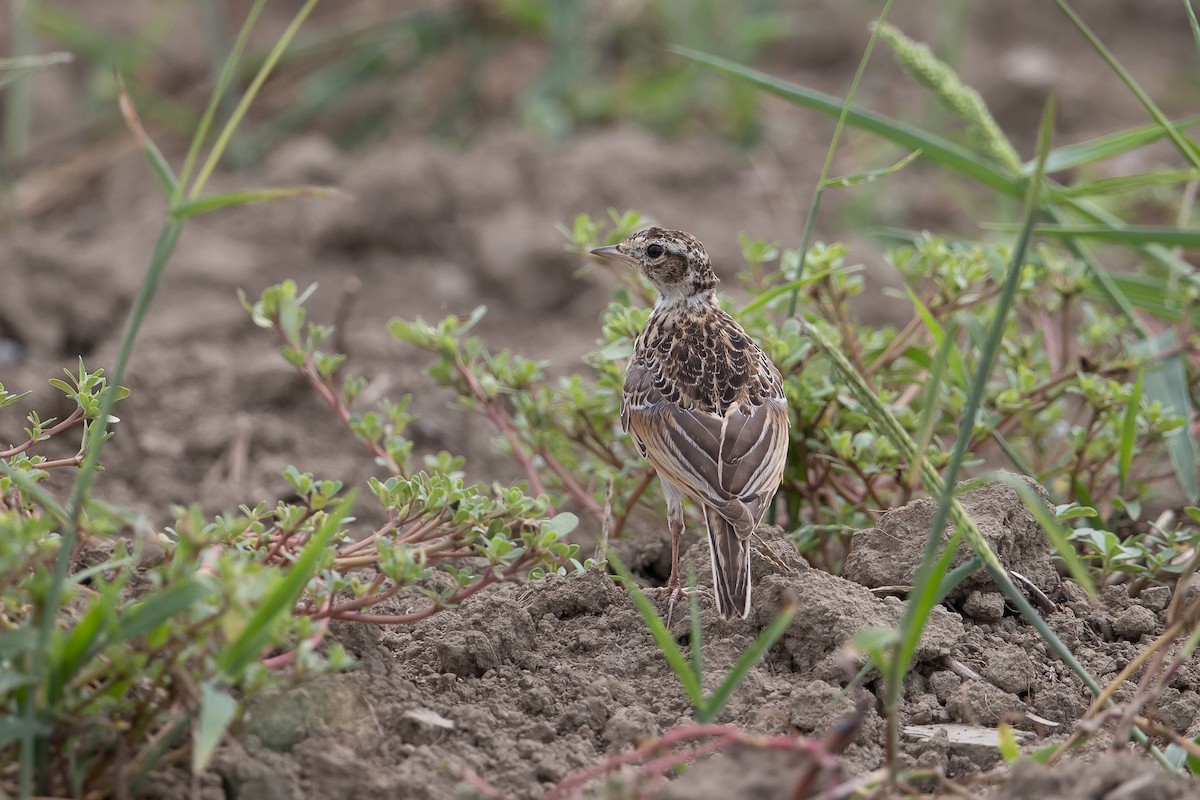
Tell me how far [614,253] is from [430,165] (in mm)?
3335

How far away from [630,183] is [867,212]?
140 cm

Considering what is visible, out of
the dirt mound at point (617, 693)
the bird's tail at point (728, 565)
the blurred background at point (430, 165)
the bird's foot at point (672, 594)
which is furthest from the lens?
the blurred background at point (430, 165)

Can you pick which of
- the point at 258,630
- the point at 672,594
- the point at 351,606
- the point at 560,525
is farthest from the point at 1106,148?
the point at 258,630

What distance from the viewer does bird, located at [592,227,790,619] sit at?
3.57m

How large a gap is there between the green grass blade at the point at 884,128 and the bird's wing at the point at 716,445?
3.60 feet

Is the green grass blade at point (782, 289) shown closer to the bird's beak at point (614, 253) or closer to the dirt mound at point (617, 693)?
the bird's beak at point (614, 253)

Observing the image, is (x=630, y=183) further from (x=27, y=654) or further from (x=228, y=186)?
(x=27, y=654)

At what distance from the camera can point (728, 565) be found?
350cm

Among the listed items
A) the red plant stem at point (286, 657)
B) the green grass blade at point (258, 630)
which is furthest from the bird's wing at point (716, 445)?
the green grass blade at point (258, 630)

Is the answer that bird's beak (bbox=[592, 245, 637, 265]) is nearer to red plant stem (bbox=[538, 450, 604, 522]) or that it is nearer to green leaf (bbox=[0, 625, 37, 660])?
red plant stem (bbox=[538, 450, 604, 522])

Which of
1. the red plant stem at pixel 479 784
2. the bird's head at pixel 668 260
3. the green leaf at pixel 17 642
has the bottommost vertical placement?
the red plant stem at pixel 479 784

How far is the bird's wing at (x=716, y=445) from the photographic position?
144 inches

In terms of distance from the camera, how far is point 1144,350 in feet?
15.2

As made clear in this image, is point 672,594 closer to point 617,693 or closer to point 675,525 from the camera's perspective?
point 675,525
